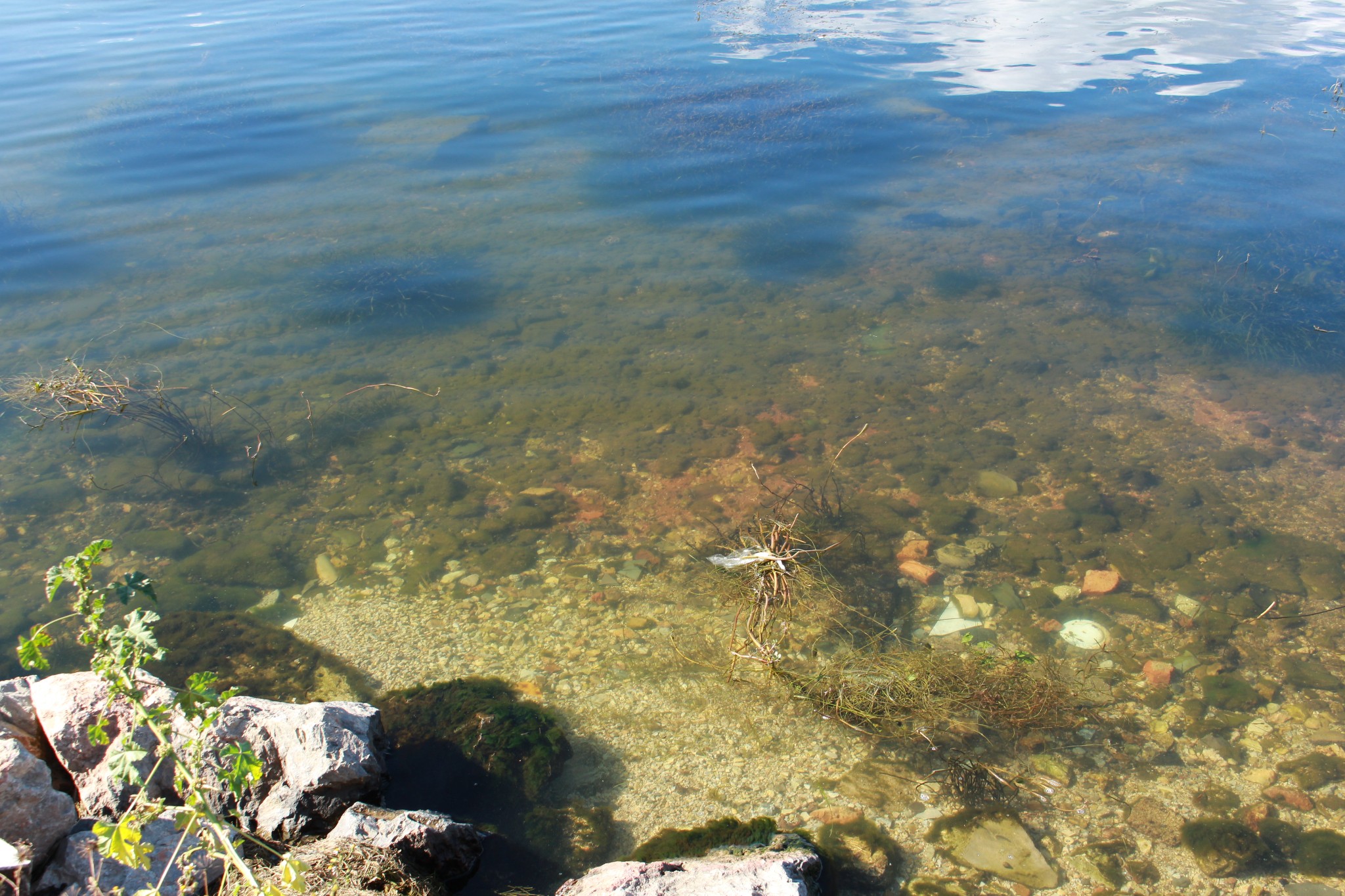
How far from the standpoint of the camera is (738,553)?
5.00 metres

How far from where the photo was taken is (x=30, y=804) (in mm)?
2525

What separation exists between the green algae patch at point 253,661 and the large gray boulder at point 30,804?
59.0 inches

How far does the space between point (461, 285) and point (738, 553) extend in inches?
179

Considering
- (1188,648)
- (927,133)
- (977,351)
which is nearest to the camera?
(1188,648)

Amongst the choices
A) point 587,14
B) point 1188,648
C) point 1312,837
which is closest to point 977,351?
point 1188,648

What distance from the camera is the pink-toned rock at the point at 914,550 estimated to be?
16.9 feet

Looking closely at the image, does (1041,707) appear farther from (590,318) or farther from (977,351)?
(590,318)

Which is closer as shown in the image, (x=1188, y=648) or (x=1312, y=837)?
(x=1312, y=837)

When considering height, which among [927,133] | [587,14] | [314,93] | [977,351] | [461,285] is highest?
[587,14]

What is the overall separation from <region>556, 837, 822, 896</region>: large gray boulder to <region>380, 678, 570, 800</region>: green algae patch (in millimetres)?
864

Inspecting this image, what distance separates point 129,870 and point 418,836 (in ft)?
2.89

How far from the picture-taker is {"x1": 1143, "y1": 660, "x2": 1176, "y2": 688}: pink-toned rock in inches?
167

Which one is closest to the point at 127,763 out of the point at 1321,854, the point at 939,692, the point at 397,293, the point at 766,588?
the point at 766,588

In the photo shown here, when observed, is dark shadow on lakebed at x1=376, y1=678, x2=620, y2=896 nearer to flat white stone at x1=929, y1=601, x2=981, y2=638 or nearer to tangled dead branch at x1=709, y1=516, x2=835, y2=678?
tangled dead branch at x1=709, y1=516, x2=835, y2=678
